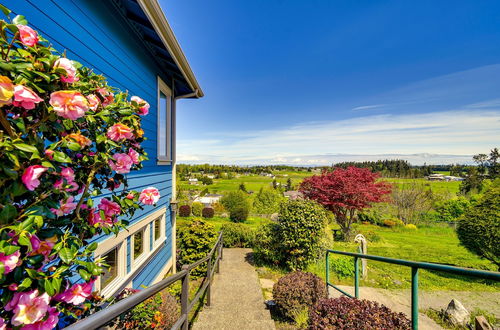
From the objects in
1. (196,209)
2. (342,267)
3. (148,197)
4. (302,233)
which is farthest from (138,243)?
(196,209)

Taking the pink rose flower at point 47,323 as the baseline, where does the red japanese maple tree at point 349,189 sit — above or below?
below

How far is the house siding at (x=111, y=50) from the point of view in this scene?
201 cm

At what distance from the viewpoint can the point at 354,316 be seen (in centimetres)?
229

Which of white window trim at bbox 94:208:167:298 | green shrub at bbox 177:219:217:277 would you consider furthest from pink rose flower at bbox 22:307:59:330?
green shrub at bbox 177:219:217:277

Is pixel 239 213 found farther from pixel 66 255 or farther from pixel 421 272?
pixel 66 255

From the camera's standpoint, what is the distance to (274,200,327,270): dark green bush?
640 cm

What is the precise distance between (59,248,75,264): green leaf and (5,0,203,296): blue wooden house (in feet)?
5.15

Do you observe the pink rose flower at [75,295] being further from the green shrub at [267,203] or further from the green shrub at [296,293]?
the green shrub at [267,203]

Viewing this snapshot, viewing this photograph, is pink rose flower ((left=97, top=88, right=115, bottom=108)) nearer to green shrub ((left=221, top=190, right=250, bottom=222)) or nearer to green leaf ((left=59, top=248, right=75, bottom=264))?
green leaf ((left=59, top=248, right=75, bottom=264))

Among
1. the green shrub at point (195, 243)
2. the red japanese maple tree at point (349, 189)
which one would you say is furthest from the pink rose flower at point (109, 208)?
the red japanese maple tree at point (349, 189)

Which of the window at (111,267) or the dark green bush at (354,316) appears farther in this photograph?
the window at (111,267)

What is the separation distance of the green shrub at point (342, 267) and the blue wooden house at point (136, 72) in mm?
5215

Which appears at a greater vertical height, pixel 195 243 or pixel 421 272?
pixel 195 243

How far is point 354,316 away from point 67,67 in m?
3.19
